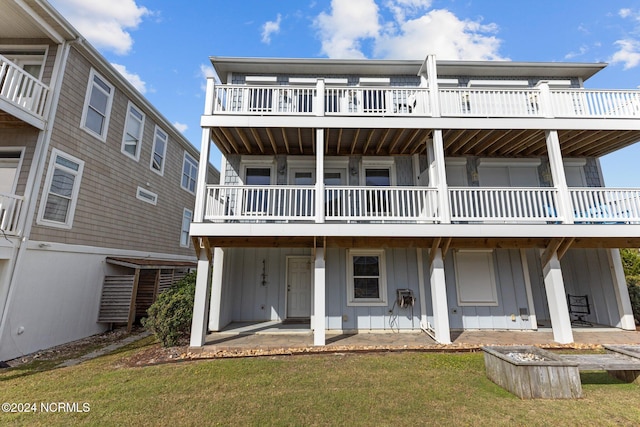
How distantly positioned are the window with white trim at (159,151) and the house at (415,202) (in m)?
4.42

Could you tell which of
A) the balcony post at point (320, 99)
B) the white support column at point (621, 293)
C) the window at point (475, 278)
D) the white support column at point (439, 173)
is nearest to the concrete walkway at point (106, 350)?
the balcony post at point (320, 99)

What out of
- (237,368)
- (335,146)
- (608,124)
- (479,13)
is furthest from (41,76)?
(608,124)

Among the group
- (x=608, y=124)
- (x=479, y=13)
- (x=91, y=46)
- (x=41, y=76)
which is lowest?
(x=608, y=124)

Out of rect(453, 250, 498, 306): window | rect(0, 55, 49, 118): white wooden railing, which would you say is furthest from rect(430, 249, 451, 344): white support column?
rect(0, 55, 49, 118): white wooden railing

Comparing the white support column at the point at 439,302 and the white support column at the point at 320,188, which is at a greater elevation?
the white support column at the point at 320,188

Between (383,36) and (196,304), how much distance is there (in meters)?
12.7

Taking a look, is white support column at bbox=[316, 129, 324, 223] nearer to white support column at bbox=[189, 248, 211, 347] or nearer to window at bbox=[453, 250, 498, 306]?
white support column at bbox=[189, 248, 211, 347]

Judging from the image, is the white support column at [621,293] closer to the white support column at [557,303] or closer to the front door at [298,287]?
the white support column at [557,303]

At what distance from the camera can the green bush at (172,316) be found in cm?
647

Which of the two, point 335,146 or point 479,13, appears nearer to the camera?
point 335,146

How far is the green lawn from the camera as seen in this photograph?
11.3 feet

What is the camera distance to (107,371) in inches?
202

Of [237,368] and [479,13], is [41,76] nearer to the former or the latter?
[237,368]

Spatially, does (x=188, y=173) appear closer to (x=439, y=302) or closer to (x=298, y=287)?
(x=298, y=287)
